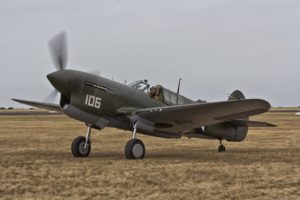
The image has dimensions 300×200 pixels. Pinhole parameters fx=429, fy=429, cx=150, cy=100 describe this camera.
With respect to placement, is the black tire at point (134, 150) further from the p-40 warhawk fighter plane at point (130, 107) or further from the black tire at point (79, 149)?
the black tire at point (79, 149)

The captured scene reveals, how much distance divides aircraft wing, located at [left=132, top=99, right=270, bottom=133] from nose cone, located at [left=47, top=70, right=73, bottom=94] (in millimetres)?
1972

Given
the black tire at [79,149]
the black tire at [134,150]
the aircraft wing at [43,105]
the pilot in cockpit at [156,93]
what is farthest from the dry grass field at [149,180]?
the aircraft wing at [43,105]

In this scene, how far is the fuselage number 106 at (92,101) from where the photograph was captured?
11.4 meters

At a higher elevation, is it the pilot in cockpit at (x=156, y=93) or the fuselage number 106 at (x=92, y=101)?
the pilot in cockpit at (x=156, y=93)

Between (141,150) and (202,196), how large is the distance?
533 centimetres

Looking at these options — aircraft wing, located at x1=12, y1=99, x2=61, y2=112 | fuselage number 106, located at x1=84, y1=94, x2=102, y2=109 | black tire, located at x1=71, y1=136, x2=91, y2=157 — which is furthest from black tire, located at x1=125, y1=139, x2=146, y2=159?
aircraft wing, located at x1=12, y1=99, x2=61, y2=112

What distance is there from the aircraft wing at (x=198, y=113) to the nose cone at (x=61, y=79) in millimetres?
1972

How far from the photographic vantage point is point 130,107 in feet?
39.7

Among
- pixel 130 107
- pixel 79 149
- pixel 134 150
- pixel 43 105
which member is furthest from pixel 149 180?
pixel 43 105

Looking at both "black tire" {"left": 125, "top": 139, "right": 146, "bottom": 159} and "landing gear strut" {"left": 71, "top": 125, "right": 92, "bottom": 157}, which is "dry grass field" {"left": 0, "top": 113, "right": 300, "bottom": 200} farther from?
"landing gear strut" {"left": 71, "top": 125, "right": 92, "bottom": 157}

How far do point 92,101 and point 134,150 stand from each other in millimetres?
1734

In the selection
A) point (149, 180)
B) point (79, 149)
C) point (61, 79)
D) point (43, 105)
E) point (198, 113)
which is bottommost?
point (149, 180)

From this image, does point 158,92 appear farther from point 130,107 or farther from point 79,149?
point 79,149

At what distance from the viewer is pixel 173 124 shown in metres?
12.5
